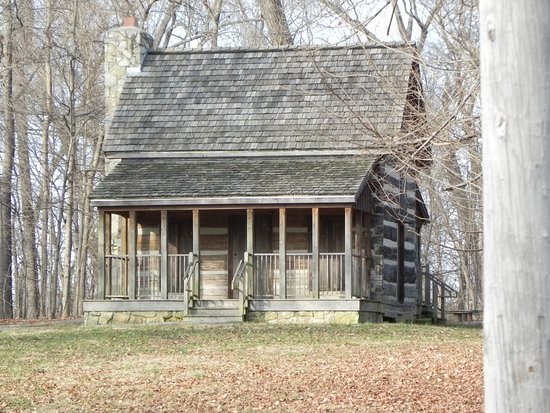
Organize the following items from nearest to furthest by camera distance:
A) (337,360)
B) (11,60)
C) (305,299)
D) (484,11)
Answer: (484,11)
(337,360)
(305,299)
(11,60)

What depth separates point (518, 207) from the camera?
3.29 meters

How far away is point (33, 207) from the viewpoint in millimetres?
42031

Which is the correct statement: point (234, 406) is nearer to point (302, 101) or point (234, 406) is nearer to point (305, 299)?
point (305, 299)

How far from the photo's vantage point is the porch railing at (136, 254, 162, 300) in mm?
25375

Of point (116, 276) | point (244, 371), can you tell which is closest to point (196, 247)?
point (116, 276)

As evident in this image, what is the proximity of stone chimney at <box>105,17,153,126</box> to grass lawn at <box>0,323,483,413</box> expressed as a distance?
337 inches

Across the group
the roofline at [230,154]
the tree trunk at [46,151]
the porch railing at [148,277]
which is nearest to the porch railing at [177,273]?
the porch railing at [148,277]

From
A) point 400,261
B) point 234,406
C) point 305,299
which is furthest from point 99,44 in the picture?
point 234,406

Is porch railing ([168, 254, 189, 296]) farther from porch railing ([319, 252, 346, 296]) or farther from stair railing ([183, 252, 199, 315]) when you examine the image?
porch railing ([319, 252, 346, 296])

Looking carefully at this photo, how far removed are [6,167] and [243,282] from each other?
1744 centimetres

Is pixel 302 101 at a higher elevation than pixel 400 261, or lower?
higher

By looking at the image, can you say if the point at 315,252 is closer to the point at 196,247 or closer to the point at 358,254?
the point at 358,254

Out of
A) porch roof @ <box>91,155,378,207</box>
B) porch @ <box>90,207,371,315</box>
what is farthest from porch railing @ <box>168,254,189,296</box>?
porch roof @ <box>91,155,378,207</box>

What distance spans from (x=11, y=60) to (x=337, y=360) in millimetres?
24775
